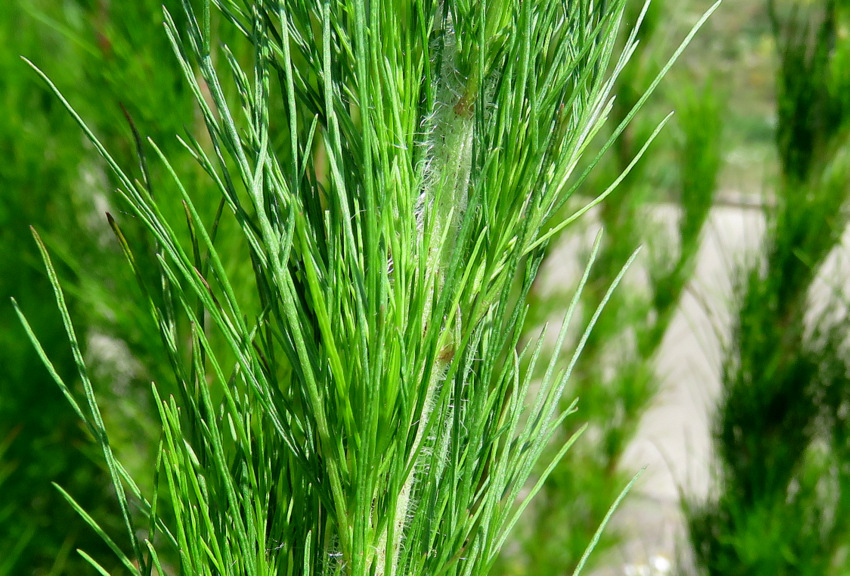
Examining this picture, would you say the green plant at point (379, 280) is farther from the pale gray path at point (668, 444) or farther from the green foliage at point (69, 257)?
the pale gray path at point (668, 444)

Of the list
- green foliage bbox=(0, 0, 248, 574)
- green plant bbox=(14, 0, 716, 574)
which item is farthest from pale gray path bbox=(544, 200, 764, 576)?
→ green plant bbox=(14, 0, 716, 574)

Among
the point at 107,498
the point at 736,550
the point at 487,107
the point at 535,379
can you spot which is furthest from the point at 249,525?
the point at 535,379

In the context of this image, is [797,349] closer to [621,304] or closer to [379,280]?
[621,304]

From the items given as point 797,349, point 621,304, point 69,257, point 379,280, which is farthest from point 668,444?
point 379,280

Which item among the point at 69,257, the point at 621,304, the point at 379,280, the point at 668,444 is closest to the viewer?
the point at 379,280

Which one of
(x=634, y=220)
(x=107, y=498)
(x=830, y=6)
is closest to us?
(x=830, y=6)

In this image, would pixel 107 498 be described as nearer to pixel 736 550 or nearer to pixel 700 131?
pixel 736 550

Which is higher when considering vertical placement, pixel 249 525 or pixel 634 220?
pixel 634 220
